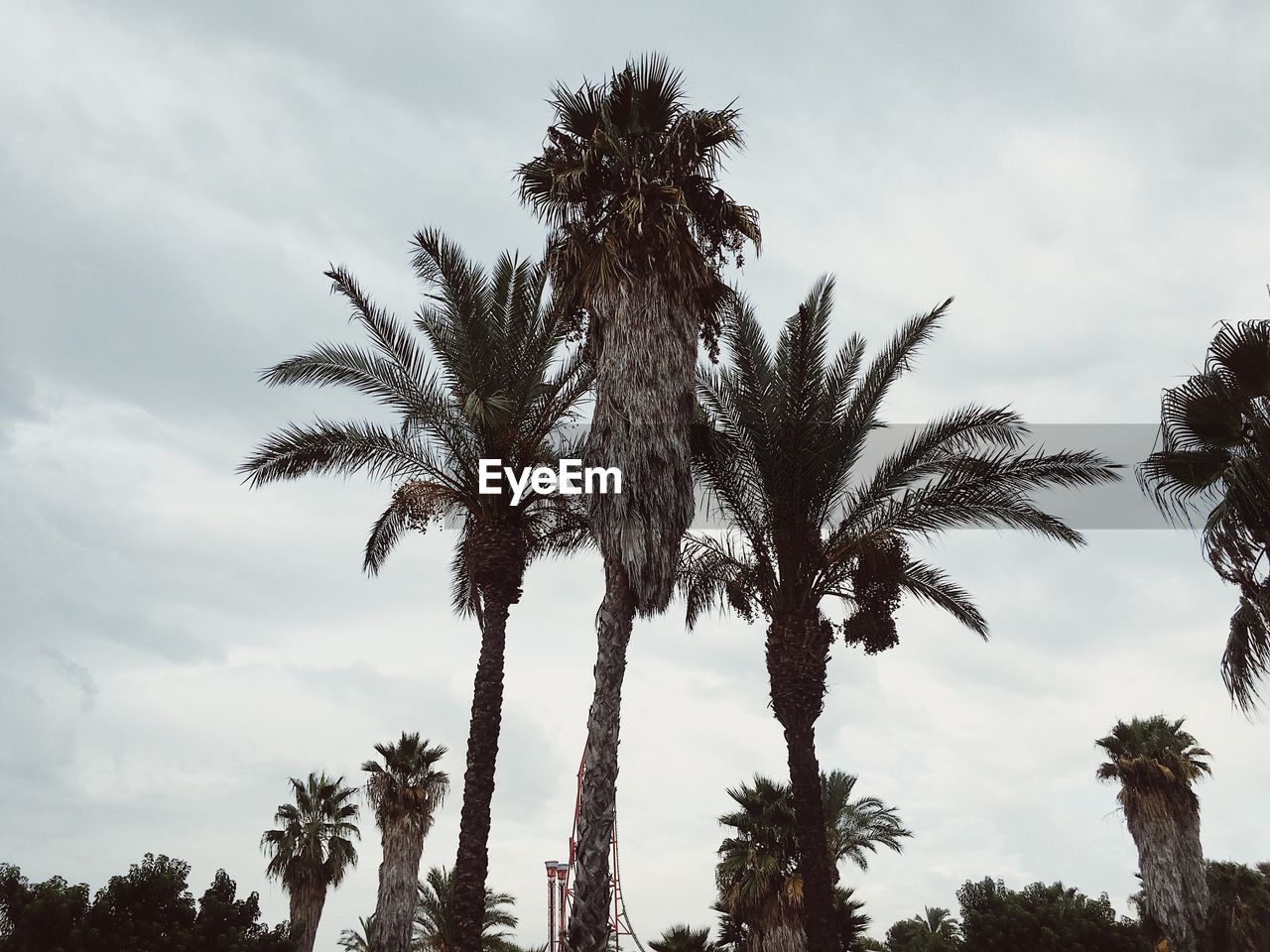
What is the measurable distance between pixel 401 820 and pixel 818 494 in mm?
19451

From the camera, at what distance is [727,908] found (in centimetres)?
2388

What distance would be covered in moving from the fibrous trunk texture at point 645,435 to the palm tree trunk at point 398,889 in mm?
18787

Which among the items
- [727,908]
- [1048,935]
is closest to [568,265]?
[727,908]

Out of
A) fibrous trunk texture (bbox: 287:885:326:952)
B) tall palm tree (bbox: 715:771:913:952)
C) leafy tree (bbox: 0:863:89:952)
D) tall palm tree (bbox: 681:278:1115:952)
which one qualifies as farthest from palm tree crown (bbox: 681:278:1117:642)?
fibrous trunk texture (bbox: 287:885:326:952)

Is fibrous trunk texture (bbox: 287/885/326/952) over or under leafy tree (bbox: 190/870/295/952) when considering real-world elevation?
over

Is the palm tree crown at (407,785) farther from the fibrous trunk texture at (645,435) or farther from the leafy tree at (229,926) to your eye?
the fibrous trunk texture at (645,435)

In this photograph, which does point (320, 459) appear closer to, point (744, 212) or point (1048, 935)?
point (744, 212)

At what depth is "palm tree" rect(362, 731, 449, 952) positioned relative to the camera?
28.4 m

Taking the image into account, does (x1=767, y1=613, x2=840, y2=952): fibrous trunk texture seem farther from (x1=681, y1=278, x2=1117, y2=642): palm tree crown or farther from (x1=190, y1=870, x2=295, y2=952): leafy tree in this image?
(x1=190, y1=870, x2=295, y2=952): leafy tree

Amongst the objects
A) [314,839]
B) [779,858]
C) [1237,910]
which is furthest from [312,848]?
[1237,910]

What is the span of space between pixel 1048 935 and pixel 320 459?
24.7m

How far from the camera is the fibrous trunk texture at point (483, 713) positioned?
14753mm

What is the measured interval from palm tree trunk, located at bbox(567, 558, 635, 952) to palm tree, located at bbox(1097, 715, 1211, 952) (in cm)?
2315

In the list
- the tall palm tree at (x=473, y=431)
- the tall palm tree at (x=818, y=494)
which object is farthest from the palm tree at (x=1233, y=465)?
the tall palm tree at (x=473, y=431)
